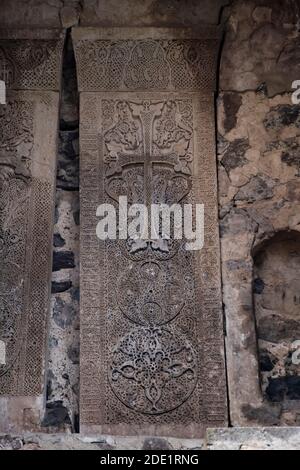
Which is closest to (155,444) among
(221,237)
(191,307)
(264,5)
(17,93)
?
(191,307)

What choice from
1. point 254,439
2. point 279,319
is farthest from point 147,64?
point 254,439

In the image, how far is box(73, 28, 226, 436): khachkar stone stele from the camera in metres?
5.11

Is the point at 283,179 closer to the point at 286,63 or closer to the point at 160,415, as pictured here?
the point at 286,63

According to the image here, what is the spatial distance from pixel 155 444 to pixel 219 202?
53.5 inches

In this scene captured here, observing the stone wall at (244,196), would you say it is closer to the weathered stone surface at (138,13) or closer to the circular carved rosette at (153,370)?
the weathered stone surface at (138,13)

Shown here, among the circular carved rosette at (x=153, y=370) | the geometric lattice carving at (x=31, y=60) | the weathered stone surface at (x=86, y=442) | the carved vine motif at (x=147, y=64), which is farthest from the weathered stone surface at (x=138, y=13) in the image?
the weathered stone surface at (x=86, y=442)

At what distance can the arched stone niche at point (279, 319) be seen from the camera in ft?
17.2

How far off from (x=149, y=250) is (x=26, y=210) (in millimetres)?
694

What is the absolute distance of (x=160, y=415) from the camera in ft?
16.7

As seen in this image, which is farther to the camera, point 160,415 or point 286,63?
point 286,63

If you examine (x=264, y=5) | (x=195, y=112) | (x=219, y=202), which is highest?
(x=264, y=5)

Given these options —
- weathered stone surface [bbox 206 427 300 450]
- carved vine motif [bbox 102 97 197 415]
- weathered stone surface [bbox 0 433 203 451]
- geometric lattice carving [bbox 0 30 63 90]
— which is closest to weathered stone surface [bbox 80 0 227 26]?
geometric lattice carving [bbox 0 30 63 90]

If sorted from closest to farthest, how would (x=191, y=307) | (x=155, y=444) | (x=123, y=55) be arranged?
(x=155, y=444), (x=191, y=307), (x=123, y=55)

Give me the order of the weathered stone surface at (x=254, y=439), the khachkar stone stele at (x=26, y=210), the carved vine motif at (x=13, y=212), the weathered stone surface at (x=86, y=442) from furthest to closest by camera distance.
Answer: the carved vine motif at (x=13, y=212)
the khachkar stone stele at (x=26, y=210)
the weathered stone surface at (x=86, y=442)
the weathered stone surface at (x=254, y=439)
